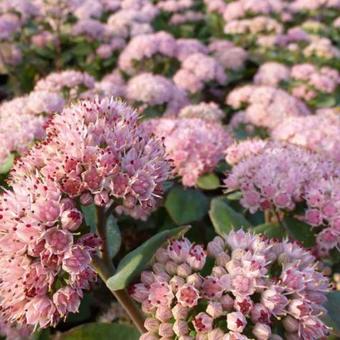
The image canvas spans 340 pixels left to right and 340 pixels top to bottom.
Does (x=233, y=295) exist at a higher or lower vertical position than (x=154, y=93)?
higher

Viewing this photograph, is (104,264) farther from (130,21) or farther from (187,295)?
(130,21)

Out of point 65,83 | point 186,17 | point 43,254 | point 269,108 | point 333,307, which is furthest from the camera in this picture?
point 186,17

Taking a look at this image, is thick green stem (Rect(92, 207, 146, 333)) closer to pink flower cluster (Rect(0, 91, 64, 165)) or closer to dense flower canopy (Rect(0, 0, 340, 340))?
dense flower canopy (Rect(0, 0, 340, 340))

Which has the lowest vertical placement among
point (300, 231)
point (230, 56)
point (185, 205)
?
point (230, 56)

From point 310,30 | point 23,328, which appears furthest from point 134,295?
point 310,30

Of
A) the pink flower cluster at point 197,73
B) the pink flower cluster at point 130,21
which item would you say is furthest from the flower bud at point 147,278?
the pink flower cluster at point 130,21

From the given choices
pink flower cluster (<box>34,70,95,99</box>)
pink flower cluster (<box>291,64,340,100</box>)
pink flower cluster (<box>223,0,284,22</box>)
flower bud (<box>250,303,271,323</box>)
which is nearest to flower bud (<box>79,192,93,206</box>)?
flower bud (<box>250,303,271,323</box>)

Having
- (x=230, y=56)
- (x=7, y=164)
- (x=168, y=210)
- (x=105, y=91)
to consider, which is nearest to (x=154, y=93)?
A: (x=105, y=91)
